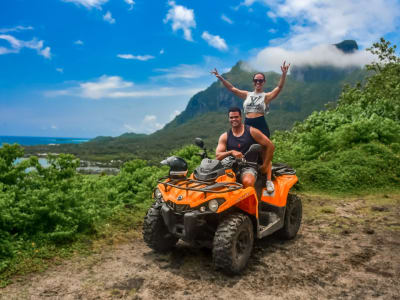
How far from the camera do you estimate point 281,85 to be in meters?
6.60

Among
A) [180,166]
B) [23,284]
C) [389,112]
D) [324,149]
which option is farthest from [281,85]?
[389,112]

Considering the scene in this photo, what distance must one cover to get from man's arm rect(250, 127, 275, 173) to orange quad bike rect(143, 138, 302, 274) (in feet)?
0.78

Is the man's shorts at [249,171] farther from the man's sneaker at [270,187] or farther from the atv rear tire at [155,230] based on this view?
the atv rear tire at [155,230]

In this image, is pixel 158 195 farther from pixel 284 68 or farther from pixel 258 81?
pixel 284 68

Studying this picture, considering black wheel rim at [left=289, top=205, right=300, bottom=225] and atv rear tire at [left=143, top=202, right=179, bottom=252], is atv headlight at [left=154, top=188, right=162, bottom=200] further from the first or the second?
black wheel rim at [left=289, top=205, right=300, bottom=225]

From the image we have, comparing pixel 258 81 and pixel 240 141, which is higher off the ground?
pixel 258 81

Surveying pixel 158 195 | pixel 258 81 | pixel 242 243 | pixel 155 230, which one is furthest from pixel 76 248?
pixel 258 81

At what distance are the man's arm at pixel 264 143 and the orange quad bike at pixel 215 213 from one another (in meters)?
0.24

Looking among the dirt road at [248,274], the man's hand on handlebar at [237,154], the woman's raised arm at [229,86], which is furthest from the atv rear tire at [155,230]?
the woman's raised arm at [229,86]

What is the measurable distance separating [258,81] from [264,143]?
1.50 meters

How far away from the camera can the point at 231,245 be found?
14.2 feet

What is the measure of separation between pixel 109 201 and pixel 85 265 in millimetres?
2787

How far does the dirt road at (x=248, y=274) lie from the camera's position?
13.3 ft

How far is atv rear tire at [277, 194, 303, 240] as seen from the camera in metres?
6.00
